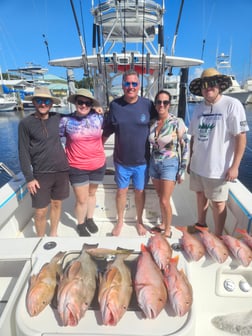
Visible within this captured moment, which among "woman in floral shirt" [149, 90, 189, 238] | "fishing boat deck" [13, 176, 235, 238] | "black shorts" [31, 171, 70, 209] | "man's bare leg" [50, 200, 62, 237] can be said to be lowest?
"fishing boat deck" [13, 176, 235, 238]

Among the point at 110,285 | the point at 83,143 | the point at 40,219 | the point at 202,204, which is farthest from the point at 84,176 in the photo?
the point at 110,285

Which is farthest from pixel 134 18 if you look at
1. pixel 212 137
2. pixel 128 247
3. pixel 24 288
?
pixel 24 288

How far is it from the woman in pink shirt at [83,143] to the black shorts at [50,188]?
12cm

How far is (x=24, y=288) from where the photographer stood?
1.34m

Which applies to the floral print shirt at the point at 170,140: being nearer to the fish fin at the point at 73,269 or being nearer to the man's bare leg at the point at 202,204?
the man's bare leg at the point at 202,204

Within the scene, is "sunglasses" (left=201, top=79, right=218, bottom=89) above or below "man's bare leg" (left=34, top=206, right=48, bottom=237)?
above

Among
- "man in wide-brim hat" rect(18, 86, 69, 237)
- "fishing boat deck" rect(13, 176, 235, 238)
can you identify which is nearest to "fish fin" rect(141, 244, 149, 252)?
"man in wide-brim hat" rect(18, 86, 69, 237)

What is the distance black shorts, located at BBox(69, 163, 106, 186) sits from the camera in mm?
2545

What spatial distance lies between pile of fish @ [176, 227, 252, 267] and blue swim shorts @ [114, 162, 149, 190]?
3.56 ft

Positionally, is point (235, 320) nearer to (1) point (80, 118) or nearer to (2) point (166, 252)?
(2) point (166, 252)

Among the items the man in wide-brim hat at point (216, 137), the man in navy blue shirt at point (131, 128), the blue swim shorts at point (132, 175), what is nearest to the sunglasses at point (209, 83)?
the man in wide-brim hat at point (216, 137)

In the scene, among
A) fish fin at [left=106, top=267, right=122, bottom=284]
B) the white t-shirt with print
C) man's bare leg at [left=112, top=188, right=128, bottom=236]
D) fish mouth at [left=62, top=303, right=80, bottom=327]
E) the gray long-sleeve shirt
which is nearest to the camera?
fish mouth at [left=62, top=303, right=80, bottom=327]

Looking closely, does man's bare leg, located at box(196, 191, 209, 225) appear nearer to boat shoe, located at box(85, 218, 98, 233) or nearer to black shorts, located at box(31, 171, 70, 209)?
boat shoe, located at box(85, 218, 98, 233)

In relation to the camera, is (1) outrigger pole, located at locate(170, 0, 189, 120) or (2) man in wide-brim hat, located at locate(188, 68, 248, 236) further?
(1) outrigger pole, located at locate(170, 0, 189, 120)
